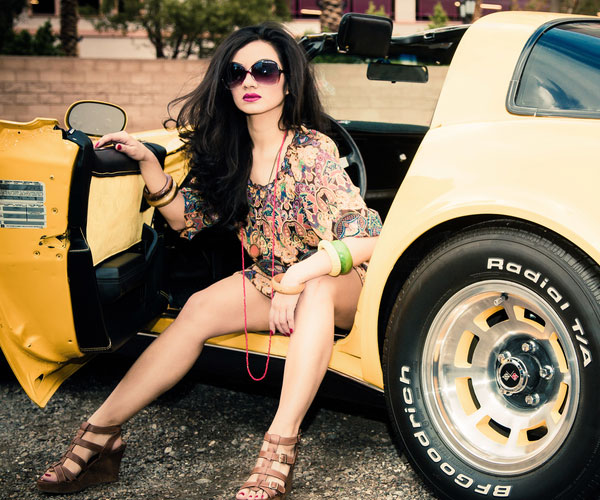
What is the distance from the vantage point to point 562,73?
2.03m

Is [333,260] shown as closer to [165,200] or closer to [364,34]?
[165,200]

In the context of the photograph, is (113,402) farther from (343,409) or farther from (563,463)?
(563,463)

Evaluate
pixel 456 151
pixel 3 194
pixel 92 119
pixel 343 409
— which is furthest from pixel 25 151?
pixel 343 409

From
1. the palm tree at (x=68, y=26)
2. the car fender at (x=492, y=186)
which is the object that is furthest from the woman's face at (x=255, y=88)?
the palm tree at (x=68, y=26)

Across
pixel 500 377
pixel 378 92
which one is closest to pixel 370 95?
pixel 378 92

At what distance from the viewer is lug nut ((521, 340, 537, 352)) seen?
2008 mm

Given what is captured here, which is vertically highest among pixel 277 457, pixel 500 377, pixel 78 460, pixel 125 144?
pixel 125 144

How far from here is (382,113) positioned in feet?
12.7

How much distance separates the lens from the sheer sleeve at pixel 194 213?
106 inches

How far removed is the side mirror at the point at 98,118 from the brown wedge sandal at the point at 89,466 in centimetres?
103

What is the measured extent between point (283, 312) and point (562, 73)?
1056 millimetres

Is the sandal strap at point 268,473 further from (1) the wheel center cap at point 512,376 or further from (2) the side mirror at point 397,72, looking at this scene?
(2) the side mirror at point 397,72

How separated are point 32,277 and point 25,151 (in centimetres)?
37

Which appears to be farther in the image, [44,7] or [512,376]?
[44,7]
